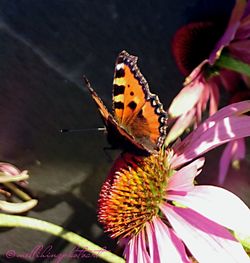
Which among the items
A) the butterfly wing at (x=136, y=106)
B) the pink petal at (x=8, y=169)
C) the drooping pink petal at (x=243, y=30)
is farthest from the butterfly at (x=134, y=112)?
the pink petal at (x=8, y=169)

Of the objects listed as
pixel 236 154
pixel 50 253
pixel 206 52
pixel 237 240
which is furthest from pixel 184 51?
pixel 50 253

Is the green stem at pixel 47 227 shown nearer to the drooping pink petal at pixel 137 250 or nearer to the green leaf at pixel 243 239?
the drooping pink petal at pixel 137 250

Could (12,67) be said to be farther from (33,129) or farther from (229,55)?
(229,55)

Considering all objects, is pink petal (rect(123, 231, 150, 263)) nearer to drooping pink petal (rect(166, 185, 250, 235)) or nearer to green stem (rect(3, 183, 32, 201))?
drooping pink petal (rect(166, 185, 250, 235))

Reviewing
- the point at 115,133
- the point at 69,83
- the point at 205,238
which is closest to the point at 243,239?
the point at 205,238

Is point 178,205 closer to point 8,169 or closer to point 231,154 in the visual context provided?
point 231,154
